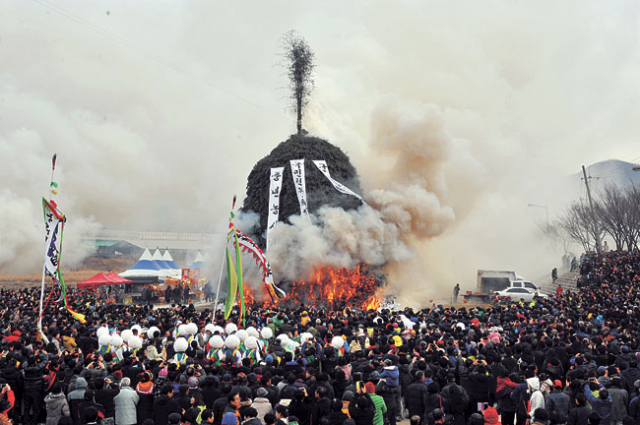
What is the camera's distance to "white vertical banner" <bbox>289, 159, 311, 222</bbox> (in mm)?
29641

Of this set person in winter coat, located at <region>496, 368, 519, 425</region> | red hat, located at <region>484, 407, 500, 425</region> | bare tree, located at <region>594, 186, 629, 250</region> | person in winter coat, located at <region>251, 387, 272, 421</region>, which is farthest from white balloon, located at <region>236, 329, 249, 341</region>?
bare tree, located at <region>594, 186, 629, 250</region>

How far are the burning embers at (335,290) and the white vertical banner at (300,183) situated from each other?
335cm

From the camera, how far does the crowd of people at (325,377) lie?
793 centimetres

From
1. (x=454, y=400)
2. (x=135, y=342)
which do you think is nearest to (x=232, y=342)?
(x=135, y=342)

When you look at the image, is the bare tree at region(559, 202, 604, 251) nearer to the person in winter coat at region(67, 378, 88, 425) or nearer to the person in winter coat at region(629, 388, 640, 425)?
the person in winter coat at region(629, 388, 640, 425)

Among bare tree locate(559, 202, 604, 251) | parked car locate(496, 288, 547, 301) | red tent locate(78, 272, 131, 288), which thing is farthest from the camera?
bare tree locate(559, 202, 604, 251)

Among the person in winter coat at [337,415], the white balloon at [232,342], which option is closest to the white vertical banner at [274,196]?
the white balloon at [232,342]

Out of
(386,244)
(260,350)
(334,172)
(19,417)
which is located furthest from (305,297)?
(19,417)

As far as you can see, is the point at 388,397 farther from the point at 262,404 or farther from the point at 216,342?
the point at 216,342

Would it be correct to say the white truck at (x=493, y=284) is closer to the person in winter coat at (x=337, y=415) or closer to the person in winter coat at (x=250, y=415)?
the person in winter coat at (x=337, y=415)

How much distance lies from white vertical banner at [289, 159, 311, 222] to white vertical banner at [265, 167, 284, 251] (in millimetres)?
917

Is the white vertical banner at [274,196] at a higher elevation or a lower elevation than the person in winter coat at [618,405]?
higher

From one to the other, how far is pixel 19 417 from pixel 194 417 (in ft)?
19.2

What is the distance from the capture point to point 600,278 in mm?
29906
